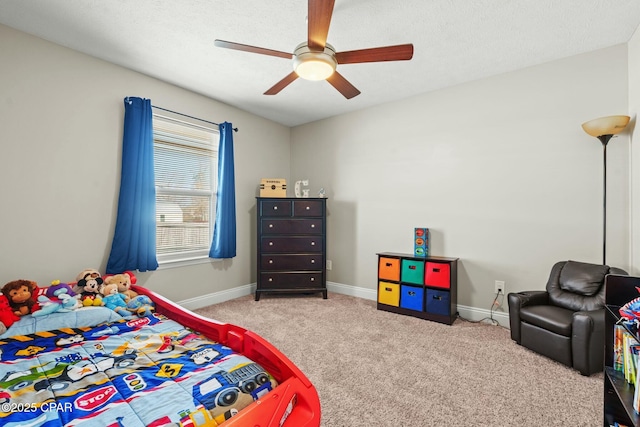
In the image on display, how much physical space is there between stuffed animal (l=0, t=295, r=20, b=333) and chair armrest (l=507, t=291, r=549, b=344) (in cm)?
359

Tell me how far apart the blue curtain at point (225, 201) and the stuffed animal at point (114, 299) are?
1.38 m

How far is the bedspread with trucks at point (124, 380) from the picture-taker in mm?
992

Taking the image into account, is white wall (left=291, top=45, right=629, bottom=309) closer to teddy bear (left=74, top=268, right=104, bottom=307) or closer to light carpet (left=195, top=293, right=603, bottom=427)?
light carpet (left=195, top=293, right=603, bottom=427)

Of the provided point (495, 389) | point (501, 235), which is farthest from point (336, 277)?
point (495, 389)

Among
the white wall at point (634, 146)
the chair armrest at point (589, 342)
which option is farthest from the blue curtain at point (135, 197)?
the white wall at point (634, 146)

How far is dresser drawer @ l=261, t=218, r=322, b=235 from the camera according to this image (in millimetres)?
3902

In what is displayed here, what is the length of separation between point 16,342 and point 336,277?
3361 millimetres

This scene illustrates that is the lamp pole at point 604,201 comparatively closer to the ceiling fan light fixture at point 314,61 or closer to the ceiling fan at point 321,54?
the ceiling fan at point 321,54

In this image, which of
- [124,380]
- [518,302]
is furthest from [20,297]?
[518,302]

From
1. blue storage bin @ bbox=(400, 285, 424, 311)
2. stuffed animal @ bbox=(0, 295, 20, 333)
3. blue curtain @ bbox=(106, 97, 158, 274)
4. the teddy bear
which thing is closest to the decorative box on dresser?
blue storage bin @ bbox=(400, 285, 424, 311)

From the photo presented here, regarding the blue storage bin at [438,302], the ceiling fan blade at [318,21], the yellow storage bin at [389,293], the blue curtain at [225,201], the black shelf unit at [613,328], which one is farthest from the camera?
the blue curtain at [225,201]

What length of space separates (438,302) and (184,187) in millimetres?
3196

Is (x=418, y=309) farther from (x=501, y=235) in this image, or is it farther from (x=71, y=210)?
(x=71, y=210)

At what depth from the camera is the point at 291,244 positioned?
392 cm
